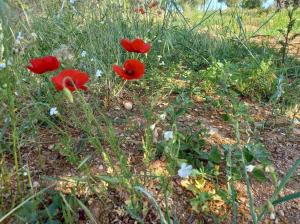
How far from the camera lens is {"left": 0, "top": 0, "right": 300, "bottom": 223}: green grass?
104cm

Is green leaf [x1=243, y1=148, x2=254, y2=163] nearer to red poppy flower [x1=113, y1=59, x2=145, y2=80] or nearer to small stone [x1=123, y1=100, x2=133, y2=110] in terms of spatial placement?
red poppy flower [x1=113, y1=59, x2=145, y2=80]

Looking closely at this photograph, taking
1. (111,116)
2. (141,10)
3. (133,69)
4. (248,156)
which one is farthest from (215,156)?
(141,10)

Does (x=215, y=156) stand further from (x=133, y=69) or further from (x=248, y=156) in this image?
(x=133, y=69)

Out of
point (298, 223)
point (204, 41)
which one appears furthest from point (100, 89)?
point (204, 41)

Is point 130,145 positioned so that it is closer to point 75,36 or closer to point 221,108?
point 221,108

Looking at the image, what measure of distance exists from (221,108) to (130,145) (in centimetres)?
59

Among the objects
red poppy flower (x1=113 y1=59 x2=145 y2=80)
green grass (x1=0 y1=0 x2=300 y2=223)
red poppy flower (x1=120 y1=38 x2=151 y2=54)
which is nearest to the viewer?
green grass (x1=0 y1=0 x2=300 y2=223)

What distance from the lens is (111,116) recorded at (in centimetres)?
163

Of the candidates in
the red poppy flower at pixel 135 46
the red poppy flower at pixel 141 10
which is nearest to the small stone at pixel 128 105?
the red poppy flower at pixel 135 46

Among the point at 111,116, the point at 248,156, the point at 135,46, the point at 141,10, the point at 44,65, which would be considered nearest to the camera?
the point at 44,65

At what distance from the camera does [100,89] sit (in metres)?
1.81

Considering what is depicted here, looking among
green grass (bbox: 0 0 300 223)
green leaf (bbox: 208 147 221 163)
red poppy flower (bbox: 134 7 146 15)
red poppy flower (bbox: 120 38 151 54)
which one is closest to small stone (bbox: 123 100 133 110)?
green grass (bbox: 0 0 300 223)

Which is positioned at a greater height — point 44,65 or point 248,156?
point 44,65

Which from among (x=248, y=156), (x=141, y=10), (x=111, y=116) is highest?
(x=141, y=10)
